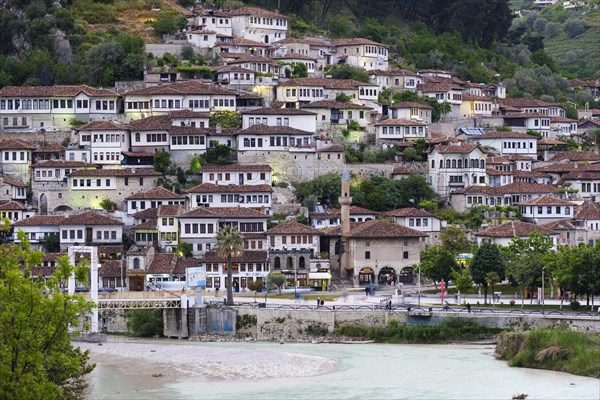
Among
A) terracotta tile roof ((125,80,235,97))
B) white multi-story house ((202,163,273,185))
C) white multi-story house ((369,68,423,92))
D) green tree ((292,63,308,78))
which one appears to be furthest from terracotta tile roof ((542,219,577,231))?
green tree ((292,63,308,78))

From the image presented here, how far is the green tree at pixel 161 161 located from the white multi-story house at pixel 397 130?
16033mm

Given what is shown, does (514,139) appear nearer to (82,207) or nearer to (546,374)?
(82,207)

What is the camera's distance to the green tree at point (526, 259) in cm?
7894

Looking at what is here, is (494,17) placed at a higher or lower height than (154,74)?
higher

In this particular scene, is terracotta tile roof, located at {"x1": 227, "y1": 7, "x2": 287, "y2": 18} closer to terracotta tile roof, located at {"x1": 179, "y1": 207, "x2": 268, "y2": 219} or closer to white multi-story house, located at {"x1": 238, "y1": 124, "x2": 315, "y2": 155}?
white multi-story house, located at {"x1": 238, "y1": 124, "x2": 315, "y2": 155}

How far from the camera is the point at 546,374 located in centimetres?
6309

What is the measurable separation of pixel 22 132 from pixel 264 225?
67.7 ft

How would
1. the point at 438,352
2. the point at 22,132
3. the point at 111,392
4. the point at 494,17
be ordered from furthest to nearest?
the point at 494,17, the point at 22,132, the point at 438,352, the point at 111,392

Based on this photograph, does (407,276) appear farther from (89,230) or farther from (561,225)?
(89,230)

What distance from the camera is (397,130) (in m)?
106

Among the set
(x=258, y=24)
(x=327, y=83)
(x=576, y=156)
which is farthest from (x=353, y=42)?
(x=576, y=156)

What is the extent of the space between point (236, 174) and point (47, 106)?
50.7 feet

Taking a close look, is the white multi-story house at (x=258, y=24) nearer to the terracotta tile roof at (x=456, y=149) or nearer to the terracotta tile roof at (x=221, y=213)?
the terracotta tile roof at (x=456, y=149)

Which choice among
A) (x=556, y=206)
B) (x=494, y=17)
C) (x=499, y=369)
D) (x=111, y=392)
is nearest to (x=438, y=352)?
(x=499, y=369)
